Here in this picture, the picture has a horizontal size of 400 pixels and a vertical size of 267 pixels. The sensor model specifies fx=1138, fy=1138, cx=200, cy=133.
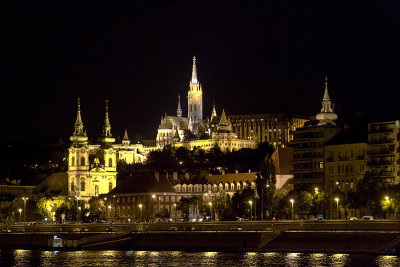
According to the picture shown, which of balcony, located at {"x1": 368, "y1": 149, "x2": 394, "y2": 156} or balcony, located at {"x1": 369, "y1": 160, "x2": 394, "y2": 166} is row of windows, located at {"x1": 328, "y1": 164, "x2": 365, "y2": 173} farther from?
balcony, located at {"x1": 369, "y1": 160, "x2": 394, "y2": 166}

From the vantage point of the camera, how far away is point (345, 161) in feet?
609

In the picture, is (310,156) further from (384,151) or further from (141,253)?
(141,253)

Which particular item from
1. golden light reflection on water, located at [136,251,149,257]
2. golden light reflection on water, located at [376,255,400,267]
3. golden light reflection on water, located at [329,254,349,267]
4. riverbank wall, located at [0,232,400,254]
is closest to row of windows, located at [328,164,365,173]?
riverbank wall, located at [0,232,400,254]

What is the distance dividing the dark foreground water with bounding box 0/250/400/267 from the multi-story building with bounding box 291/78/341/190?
5007 centimetres

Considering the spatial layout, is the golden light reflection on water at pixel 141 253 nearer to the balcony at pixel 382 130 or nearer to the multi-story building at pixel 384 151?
the multi-story building at pixel 384 151

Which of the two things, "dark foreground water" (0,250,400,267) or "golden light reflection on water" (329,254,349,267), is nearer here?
"golden light reflection on water" (329,254,349,267)

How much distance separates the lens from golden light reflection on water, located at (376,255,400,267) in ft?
376

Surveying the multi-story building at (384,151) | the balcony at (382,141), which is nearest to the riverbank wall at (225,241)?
the multi-story building at (384,151)

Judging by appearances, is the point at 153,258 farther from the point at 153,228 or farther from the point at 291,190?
the point at 291,190

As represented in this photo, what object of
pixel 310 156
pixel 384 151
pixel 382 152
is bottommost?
pixel 382 152

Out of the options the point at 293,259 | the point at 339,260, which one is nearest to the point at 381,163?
the point at 293,259

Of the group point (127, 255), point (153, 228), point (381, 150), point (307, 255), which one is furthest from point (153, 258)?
point (381, 150)

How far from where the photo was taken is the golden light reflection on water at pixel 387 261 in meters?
114

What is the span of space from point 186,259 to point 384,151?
5380cm
